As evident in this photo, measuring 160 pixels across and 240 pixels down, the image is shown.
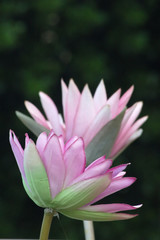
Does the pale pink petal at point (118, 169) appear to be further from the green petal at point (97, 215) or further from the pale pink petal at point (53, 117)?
the pale pink petal at point (53, 117)

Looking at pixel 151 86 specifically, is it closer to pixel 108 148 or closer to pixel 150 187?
pixel 150 187

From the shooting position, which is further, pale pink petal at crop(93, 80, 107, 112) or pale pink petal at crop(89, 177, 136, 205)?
pale pink petal at crop(93, 80, 107, 112)

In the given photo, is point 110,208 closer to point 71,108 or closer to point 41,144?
point 41,144

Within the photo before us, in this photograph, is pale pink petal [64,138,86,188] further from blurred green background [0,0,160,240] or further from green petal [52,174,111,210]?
blurred green background [0,0,160,240]

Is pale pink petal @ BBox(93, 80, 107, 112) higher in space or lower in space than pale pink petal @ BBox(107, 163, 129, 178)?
higher

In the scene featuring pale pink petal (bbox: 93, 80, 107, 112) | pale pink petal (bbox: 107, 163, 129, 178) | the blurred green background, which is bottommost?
pale pink petal (bbox: 107, 163, 129, 178)

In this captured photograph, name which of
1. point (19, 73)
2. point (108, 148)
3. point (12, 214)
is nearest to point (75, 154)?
point (108, 148)

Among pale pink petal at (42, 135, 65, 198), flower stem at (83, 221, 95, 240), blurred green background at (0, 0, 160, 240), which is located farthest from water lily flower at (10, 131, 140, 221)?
blurred green background at (0, 0, 160, 240)

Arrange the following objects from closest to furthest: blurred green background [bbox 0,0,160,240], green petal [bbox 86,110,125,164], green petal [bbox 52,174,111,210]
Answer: green petal [bbox 52,174,111,210], green petal [bbox 86,110,125,164], blurred green background [bbox 0,0,160,240]
